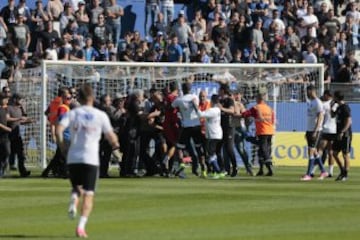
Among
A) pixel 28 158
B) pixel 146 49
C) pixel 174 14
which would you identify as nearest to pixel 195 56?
pixel 146 49

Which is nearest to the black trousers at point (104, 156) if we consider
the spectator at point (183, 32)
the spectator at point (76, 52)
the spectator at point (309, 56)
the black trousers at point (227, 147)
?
the black trousers at point (227, 147)

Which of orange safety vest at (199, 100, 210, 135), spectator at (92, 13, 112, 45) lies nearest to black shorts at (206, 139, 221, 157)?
orange safety vest at (199, 100, 210, 135)

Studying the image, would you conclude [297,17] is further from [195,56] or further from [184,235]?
[184,235]

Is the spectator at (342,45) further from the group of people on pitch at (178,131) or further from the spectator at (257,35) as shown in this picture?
the group of people on pitch at (178,131)

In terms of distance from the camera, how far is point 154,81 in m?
35.3

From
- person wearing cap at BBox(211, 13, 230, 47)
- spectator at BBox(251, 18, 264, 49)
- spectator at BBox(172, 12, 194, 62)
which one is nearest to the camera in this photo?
spectator at BBox(172, 12, 194, 62)

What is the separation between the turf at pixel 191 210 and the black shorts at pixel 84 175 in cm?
67

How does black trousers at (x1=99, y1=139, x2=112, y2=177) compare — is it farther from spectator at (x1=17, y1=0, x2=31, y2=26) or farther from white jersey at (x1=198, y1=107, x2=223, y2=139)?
spectator at (x1=17, y1=0, x2=31, y2=26)

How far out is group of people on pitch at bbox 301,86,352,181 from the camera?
28781 millimetres

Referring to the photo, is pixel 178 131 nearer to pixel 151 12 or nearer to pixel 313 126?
pixel 313 126

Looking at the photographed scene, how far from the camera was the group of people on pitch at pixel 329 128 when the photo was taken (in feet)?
94.4

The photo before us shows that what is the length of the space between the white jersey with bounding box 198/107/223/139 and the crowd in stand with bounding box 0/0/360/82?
26.9ft

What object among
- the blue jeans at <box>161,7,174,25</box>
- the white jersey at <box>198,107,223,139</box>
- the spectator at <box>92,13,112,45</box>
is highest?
the blue jeans at <box>161,7,174,25</box>

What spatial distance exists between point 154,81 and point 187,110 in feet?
20.3
